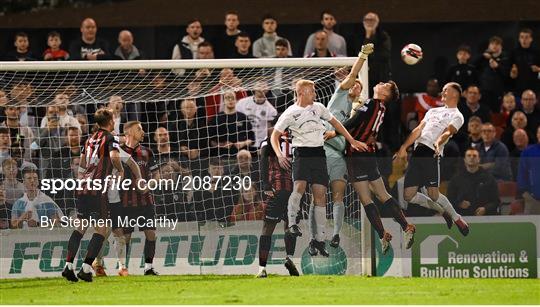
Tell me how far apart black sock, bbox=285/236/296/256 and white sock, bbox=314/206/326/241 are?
26 centimetres

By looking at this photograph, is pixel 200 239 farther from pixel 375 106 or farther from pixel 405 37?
pixel 405 37

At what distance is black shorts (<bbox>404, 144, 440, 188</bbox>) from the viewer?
1712cm

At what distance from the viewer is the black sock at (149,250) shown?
673 inches

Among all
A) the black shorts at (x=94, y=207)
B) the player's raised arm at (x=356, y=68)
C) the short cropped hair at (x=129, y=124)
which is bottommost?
the black shorts at (x=94, y=207)

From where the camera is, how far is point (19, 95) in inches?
700

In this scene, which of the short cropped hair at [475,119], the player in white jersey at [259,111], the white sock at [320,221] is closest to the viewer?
the white sock at [320,221]

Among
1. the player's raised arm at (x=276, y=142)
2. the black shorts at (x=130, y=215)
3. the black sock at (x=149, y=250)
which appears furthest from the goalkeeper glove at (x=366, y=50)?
the black sock at (x=149, y=250)

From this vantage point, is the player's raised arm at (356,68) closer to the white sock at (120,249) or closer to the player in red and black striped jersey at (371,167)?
the player in red and black striped jersey at (371,167)

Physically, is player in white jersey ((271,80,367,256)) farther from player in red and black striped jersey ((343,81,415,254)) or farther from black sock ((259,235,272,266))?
black sock ((259,235,272,266))

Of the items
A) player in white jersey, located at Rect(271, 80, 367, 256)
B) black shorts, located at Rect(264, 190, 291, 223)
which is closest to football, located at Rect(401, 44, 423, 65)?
player in white jersey, located at Rect(271, 80, 367, 256)

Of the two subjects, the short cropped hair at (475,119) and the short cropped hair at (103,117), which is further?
the short cropped hair at (475,119)

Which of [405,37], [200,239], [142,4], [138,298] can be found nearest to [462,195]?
[200,239]

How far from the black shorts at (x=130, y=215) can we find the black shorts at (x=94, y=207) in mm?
94

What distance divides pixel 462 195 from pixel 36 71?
5.05 m
